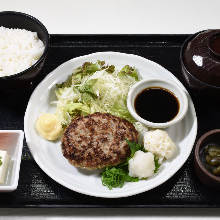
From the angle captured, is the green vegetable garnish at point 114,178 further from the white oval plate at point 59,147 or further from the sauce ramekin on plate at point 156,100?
the sauce ramekin on plate at point 156,100

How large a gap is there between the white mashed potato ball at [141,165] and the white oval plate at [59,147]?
0.06 meters

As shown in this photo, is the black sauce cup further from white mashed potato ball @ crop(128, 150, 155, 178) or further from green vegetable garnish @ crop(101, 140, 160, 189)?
white mashed potato ball @ crop(128, 150, 155, 178)

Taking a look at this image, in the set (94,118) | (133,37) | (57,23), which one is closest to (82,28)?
(57,23)

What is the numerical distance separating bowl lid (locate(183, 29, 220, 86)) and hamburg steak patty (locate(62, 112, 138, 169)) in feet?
2.23

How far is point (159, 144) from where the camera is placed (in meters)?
3.00

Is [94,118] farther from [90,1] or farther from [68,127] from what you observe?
[90,1]

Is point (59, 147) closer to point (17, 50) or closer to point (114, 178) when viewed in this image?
point (114, 178)

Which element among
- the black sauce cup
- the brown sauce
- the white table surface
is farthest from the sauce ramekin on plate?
the white table surface

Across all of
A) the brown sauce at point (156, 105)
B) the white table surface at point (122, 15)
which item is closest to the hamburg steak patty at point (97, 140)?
the brown sauce at point (156, 105)

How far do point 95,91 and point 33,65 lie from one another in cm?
58

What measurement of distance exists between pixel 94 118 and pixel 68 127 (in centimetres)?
21

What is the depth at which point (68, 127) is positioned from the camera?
10.2 feet

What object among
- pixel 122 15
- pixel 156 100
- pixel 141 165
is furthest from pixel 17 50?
pixel 141 165

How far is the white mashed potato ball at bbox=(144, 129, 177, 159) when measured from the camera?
300cm
